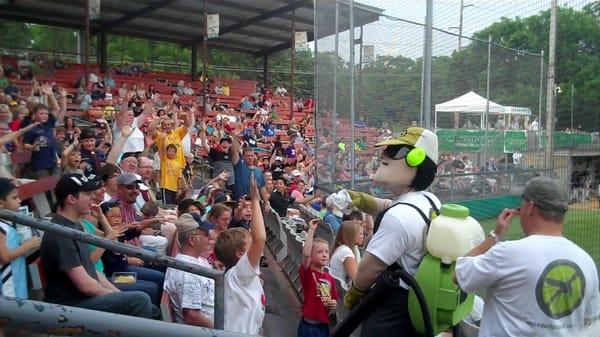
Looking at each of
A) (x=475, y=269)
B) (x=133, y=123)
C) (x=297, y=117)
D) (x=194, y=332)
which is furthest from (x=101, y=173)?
(x=297, y=117)

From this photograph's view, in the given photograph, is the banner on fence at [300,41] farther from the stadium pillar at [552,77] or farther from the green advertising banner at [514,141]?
the stadium pillar at [552,77]

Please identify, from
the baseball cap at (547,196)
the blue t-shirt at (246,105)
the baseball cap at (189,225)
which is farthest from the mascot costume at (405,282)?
the blue t-shirt at (246,105)

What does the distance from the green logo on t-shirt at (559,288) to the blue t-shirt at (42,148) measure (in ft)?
21.2

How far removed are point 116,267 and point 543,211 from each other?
3.30 metres

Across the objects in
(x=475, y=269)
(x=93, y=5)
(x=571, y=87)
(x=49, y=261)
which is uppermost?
(x=93, y=5)

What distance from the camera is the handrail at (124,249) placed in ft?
9.41

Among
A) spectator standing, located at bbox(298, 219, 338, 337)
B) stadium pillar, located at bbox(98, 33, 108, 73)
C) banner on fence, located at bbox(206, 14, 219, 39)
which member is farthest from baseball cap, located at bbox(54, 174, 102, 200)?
stadium pillar, located at bbox(98, 33, 108, 73)

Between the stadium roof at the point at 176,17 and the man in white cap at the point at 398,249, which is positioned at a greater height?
the stadium roof at the point at 176,17

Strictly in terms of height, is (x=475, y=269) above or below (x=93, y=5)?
below

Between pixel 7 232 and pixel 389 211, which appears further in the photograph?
pixel 7 232

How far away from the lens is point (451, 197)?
7184mm

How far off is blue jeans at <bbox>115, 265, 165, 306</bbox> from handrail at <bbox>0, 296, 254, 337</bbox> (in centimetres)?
325

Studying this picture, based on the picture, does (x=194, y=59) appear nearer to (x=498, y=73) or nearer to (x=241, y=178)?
(x=241, y=178)

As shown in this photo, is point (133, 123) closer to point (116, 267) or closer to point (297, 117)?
point (116, 267)
